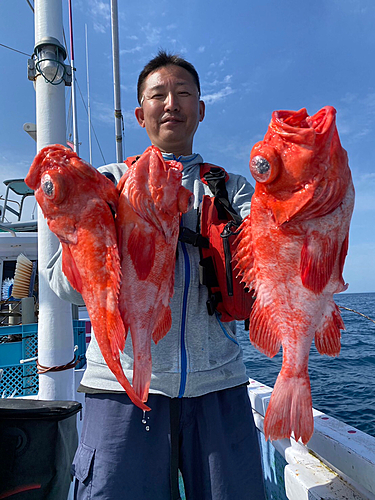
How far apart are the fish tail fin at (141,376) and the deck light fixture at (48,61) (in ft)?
9.45

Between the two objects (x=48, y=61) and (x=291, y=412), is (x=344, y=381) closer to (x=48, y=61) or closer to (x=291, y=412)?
(x=291, y=412)

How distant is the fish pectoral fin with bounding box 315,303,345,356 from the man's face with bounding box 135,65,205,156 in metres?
1.50

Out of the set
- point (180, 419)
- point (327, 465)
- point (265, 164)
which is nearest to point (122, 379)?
point (180, 419)

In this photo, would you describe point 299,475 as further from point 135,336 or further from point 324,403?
point 324,403

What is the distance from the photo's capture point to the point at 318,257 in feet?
4.55

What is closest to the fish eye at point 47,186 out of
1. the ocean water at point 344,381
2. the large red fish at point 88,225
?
the large red fish at point 88,225

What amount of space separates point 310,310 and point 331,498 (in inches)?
72.3

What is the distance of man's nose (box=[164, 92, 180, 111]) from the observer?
2.19 metres

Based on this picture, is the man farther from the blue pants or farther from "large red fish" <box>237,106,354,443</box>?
"large red fish" <box>237,106,354,443</box>

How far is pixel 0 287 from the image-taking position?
36.8 feet

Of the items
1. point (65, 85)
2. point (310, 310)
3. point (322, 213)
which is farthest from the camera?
point (65, 85)

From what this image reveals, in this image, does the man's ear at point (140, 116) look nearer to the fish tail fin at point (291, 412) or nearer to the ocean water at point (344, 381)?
the fish tail fin at point (291, 412)

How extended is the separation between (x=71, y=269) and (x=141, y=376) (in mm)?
577

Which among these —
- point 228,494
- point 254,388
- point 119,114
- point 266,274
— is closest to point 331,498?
point 228,494
